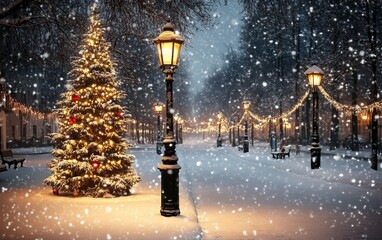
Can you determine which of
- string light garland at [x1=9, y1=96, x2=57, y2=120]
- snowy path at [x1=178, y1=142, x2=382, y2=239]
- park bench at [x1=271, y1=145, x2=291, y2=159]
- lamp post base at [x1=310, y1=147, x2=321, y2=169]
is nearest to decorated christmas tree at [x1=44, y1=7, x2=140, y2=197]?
snowy path at [x1=178, y1=142, x2=382, y2=239]

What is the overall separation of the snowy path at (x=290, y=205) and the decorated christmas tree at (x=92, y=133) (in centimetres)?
269

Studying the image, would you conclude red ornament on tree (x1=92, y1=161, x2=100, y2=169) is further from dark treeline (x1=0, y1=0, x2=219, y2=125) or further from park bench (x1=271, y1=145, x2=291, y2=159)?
park bench (x1=271, y1=145, x2=291, y2=159)

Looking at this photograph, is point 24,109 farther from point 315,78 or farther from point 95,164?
point 95,164

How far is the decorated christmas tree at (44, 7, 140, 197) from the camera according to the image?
1430 cm

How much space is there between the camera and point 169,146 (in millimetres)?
11195

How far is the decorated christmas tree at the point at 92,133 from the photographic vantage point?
1430 centimetres

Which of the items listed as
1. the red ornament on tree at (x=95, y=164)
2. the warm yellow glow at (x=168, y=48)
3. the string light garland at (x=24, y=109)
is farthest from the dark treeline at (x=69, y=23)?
the string light garland at (x=24, y=109)

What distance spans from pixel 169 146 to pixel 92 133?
4369mm

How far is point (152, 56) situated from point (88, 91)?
43.8m

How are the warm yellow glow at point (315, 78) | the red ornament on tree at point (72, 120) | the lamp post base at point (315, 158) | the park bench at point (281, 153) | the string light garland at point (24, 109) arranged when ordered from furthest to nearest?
the string light garland at point (24, 109)
the park bench at point (281, 153)
the lamp post base at point (315, 158)
the warm yellow glow at point (315, 78)
the red ornament on tree at point (72, 120)

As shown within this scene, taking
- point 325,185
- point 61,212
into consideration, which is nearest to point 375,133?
point 325,185

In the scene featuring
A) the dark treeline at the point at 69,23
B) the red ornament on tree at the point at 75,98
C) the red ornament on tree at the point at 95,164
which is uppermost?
the dark treeline at the point at 69,23

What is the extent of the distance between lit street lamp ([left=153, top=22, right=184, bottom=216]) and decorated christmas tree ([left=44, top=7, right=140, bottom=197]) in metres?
3.54

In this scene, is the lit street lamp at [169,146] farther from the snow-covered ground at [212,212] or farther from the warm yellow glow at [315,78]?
the warm yellow glow at [315,78]
